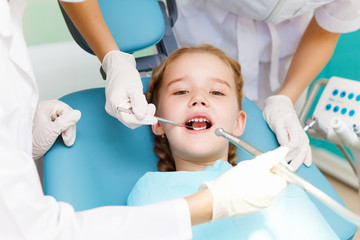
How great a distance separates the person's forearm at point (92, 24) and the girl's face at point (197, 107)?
24cm

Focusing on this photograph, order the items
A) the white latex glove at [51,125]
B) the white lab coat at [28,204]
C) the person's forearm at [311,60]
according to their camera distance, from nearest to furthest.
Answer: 1. the white lab coat at [28,204]
2. the white latex glove at [51,125]
3. the person's forearm at [311,60]

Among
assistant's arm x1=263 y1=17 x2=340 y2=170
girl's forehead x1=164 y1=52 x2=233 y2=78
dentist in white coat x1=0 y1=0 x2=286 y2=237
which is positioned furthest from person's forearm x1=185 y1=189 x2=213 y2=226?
assistant's arm x1=263 y1=17 x2=340 y2=170

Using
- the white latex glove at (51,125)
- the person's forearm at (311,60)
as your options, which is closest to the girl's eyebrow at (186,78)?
the white latex glove at (51,125)

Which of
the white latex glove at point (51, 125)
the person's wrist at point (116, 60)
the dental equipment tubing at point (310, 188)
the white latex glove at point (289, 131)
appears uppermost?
the person's wrist at point (116, 60)

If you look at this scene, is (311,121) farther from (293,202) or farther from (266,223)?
(266,223)

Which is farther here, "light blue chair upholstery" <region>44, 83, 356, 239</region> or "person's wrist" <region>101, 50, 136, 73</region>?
"person's wrist" <region>101, 50, 136, 73</region>

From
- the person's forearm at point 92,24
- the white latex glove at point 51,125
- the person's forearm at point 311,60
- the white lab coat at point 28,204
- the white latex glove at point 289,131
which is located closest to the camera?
the white lab coat at point 28,204

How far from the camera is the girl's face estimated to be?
118 cm

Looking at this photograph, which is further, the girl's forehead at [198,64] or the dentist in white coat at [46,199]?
the girl's forehead at [198,64]

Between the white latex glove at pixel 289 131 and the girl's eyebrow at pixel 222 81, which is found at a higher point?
the girl's eyebrow at pixel 222 81

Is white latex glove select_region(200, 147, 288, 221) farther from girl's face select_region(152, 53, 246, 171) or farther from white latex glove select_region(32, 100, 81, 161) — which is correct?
white latex glove select_region(32, 100, 81, 161)

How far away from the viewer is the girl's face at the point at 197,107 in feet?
3.87

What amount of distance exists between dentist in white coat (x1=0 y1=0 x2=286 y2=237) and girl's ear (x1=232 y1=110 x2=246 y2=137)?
52cm

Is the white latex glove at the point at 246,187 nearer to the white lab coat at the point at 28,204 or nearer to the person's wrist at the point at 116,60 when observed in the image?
the white lab coat at the point at 28,204
